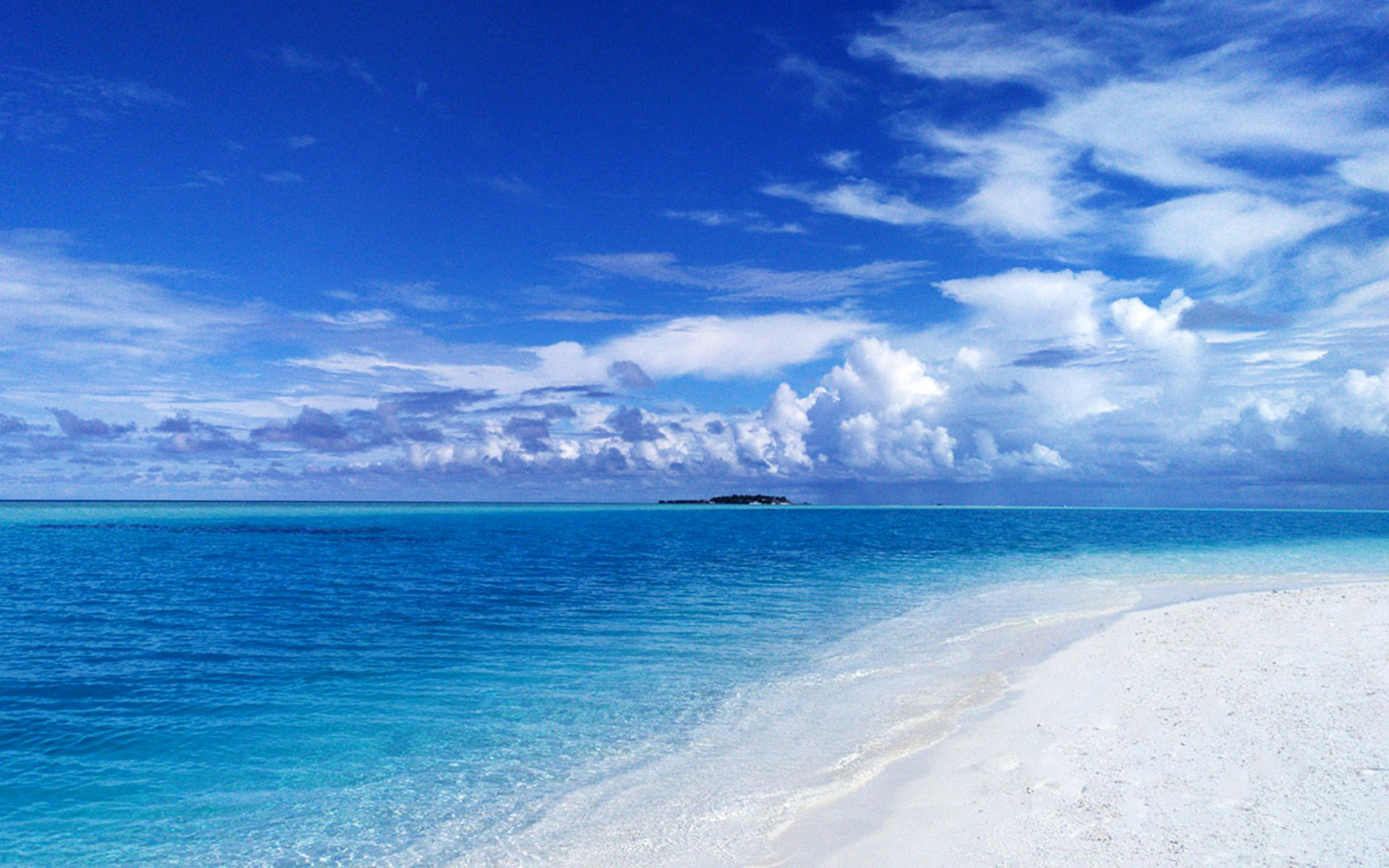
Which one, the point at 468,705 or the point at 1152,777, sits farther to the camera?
the point at 468,705

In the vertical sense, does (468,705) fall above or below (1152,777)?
below

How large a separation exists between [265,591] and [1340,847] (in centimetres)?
3681

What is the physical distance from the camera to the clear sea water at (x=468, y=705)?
10133 mm

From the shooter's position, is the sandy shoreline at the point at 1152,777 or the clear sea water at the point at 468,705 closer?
the sandy shoreline at the point at 1152,777

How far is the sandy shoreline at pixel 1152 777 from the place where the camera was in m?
8.27

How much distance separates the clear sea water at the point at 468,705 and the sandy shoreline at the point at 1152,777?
47.4 inches

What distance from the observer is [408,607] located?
96.0 feet

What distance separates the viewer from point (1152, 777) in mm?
10188

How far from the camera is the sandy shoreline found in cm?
827

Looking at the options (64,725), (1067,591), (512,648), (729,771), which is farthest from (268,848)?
(1067,591)

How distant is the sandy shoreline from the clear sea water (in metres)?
1.20

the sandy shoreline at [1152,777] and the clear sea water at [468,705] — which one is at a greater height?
the sandy shoreline at [1152,777]

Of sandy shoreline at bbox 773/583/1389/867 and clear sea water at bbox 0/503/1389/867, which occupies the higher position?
sandy shoreline at bbox 773/583/1389/867

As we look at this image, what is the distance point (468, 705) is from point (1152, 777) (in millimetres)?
12333
